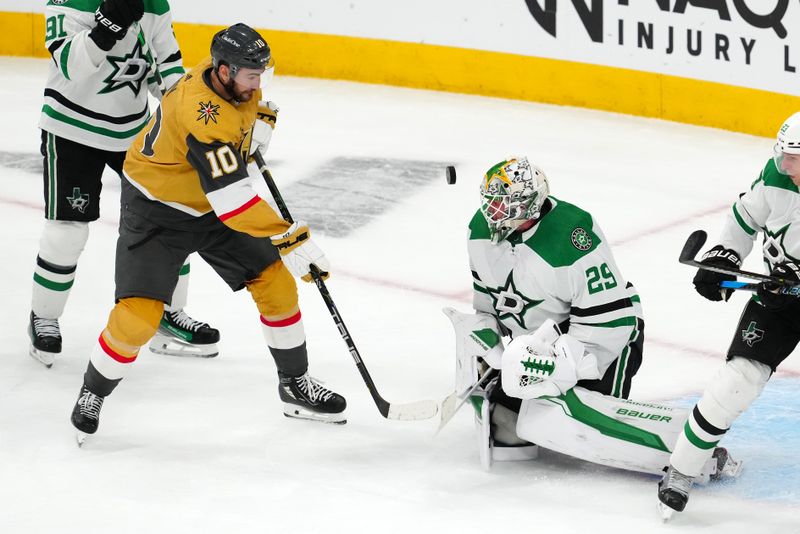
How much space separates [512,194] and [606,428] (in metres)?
0.62

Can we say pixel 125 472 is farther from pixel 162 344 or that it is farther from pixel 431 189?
pixel 431 189

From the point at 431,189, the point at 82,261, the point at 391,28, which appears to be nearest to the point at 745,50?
the point at 431,189

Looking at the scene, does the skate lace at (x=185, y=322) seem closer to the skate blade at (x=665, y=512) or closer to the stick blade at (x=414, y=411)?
the stick blade at (x=414, y=411)

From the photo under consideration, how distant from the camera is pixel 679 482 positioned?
3295 millimetres

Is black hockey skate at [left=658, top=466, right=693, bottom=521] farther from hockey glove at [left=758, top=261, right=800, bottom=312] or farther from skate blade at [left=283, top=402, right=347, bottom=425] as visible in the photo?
skate blade at [left=283, top=402, right=347, bottom=425]

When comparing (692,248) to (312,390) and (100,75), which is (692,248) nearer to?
(312,390)

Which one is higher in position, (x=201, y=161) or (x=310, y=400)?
(x=201, y=161)

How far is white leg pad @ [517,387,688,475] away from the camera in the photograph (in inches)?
137

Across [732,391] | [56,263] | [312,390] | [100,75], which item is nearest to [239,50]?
[100,75]

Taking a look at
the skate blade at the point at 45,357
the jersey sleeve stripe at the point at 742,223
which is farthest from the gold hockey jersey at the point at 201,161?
the jersey sleeve stripe at the point at 742,223

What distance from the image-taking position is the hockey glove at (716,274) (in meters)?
3.33

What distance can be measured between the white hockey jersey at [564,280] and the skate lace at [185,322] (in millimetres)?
1204

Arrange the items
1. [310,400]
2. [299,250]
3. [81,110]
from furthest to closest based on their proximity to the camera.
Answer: [81,110], [310,400], [299,250]

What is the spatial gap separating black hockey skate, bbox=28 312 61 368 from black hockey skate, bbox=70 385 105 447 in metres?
0.57
